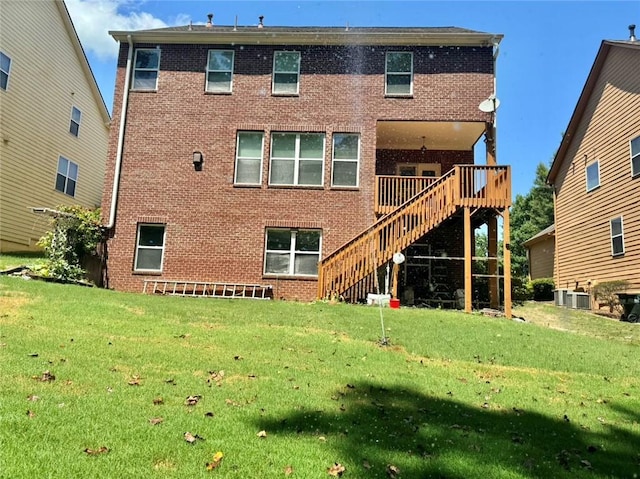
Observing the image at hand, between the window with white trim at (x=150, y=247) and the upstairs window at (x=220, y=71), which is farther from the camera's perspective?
the upstairs window at (x=220, y=71)

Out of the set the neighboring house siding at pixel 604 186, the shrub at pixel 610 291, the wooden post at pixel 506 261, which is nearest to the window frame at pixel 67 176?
the wooden post at pixel 506 261

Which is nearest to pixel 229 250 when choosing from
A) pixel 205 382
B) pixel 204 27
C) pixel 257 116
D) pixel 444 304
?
pixel 257 116

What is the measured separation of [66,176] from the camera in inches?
796

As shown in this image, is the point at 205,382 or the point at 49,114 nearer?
the point at 205,382

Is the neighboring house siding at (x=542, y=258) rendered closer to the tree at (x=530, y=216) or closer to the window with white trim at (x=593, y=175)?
the window with white trim at (x=593, y=175)

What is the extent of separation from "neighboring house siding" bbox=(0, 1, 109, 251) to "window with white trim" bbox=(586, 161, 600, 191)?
20726 millimetres

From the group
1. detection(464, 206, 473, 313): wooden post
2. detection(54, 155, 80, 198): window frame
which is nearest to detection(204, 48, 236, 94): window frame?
detection(464, 206, 473, 313): wooden post

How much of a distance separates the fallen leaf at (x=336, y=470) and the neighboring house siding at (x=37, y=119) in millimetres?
17249

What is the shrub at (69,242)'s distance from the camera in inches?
508

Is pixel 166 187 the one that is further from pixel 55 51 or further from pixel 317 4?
pixel 55 51

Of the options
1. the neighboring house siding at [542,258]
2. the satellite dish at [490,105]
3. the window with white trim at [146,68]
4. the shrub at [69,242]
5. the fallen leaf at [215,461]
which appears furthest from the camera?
the neighboring house siding at [542,258]

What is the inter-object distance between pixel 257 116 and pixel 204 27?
15.1 feet

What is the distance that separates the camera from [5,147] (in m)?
16.7

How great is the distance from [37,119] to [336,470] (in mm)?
19706
